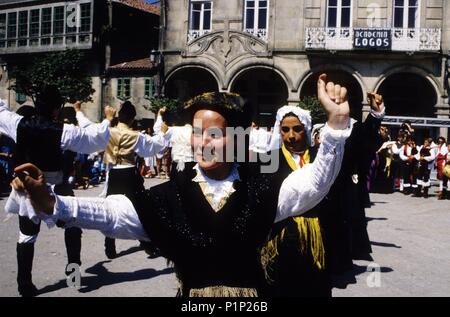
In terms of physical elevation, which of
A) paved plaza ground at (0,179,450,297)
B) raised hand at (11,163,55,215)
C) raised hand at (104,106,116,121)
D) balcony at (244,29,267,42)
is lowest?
paved plaza ground at (0,179,450,297)

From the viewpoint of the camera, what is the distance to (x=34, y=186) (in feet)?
5.83

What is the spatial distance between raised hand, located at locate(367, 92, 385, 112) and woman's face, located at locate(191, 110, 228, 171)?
0.94 meters

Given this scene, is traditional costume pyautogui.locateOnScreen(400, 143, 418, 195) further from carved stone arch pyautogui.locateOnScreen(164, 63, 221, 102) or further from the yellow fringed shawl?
the yellow fringed shawl

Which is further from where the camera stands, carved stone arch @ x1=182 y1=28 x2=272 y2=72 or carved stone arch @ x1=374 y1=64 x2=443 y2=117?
carved stone arch @ x1=374 y1=64 x2=443 y2=117

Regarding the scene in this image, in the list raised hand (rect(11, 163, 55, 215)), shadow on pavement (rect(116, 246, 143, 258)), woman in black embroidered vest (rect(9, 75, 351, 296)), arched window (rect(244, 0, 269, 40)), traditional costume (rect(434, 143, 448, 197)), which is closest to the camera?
raised hand (rect(11, 163, 55, 215))

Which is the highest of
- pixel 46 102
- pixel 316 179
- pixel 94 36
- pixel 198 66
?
pixel 94 36

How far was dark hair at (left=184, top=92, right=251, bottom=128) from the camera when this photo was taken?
2.24 metres

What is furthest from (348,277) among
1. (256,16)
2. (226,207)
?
(256,16)

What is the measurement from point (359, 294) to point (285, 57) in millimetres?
17639

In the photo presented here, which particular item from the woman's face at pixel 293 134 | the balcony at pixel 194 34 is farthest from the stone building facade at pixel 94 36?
the woman's face at pixel 293 134

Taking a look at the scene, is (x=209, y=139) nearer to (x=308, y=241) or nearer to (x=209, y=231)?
(x=209, y=231)

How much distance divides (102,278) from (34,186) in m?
4.05

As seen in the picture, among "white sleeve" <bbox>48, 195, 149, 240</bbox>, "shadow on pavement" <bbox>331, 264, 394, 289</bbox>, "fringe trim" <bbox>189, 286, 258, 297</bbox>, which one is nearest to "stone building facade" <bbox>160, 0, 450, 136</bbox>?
"shadow on pavement" <bbox>331, 264, 394, 289</bbox>

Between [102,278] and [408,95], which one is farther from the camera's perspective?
[408,95]
